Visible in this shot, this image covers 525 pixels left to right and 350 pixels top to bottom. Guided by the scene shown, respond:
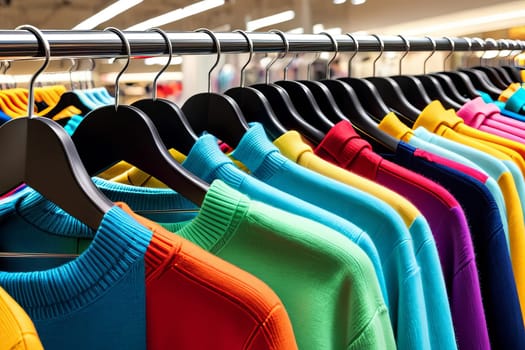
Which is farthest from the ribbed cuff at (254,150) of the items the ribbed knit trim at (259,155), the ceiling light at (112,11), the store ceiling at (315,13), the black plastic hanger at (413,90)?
the ceiling light at (112,11)

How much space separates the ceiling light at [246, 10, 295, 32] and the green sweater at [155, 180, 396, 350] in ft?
14.0

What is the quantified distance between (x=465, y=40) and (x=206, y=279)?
1.28 meters

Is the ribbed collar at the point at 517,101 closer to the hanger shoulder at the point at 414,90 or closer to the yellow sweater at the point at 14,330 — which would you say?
the hanger shoulder at the point at 414,90

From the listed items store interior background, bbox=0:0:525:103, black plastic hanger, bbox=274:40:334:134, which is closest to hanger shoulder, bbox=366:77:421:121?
black plastic hanger, bbox=274:40:334:134

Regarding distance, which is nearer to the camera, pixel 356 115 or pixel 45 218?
pixel 45 218

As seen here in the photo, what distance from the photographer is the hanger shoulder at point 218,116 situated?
31.6 inches

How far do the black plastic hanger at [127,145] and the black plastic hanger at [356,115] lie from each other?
0.36 meters

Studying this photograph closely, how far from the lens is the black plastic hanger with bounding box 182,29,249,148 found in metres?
0.80

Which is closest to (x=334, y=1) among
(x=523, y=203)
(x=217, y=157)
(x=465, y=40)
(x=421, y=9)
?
(x=421, y=9)

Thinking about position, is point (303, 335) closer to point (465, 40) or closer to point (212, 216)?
point (212, 216)

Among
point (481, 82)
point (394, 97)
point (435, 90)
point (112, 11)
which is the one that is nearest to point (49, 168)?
point (394, 97)

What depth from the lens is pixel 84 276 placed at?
462 millimetres

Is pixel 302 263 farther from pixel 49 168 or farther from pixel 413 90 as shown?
pixel 413 90

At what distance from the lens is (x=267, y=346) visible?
468mm
